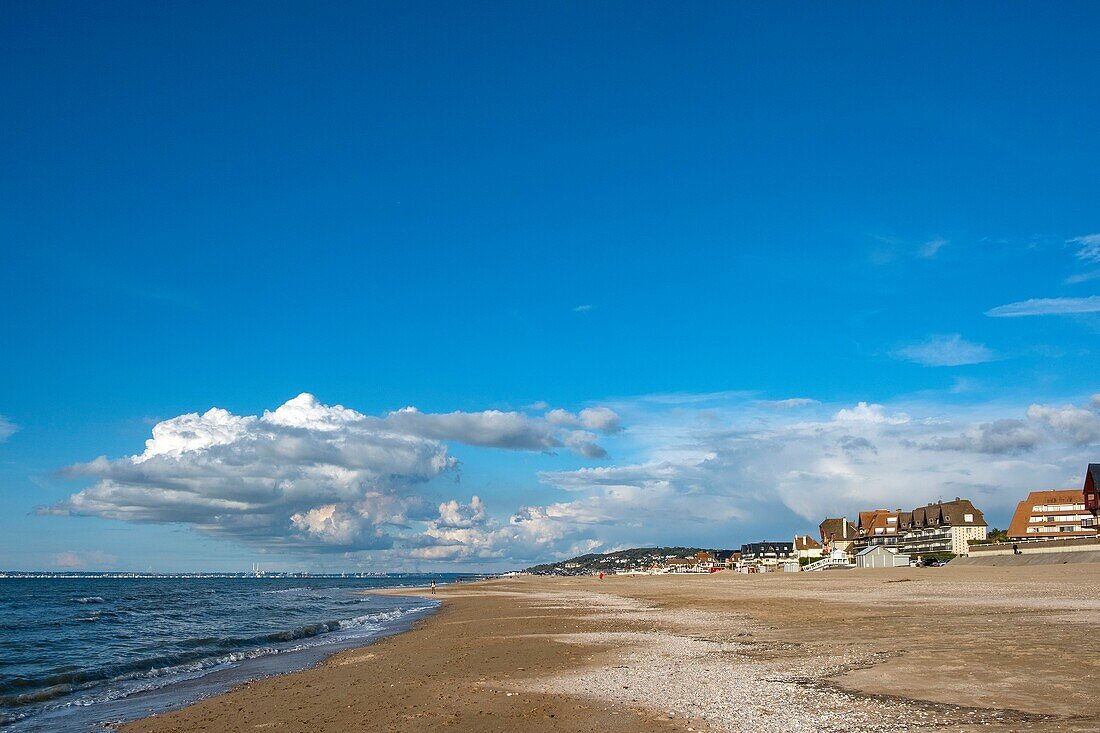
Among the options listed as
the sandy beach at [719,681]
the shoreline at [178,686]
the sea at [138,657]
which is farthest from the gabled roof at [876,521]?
the shoreline at [178,686]

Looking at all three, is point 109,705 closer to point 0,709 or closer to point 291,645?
point 0,709

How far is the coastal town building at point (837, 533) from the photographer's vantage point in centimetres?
14100

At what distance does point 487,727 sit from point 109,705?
441 inches

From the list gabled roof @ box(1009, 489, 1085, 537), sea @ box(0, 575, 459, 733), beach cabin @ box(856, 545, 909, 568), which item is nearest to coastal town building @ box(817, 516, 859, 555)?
gabled roof @ box(1009, 489, 1085, 537)

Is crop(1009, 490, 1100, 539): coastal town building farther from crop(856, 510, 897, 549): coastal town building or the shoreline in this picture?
the shoreline

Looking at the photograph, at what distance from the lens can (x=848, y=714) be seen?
38.0 ft

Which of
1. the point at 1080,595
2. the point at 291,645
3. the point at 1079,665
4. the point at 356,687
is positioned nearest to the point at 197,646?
the point at 291,645

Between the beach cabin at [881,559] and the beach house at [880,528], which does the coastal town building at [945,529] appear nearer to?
the beach house at [880,528]

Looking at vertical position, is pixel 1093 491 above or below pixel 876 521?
above

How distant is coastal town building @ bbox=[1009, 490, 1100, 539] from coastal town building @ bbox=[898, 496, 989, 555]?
17.6 feet

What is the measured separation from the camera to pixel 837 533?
490ft

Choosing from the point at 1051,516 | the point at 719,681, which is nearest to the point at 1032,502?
the point at 1051,516

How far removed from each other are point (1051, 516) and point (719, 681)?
11638 cm

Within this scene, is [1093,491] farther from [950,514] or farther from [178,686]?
[178,686]
